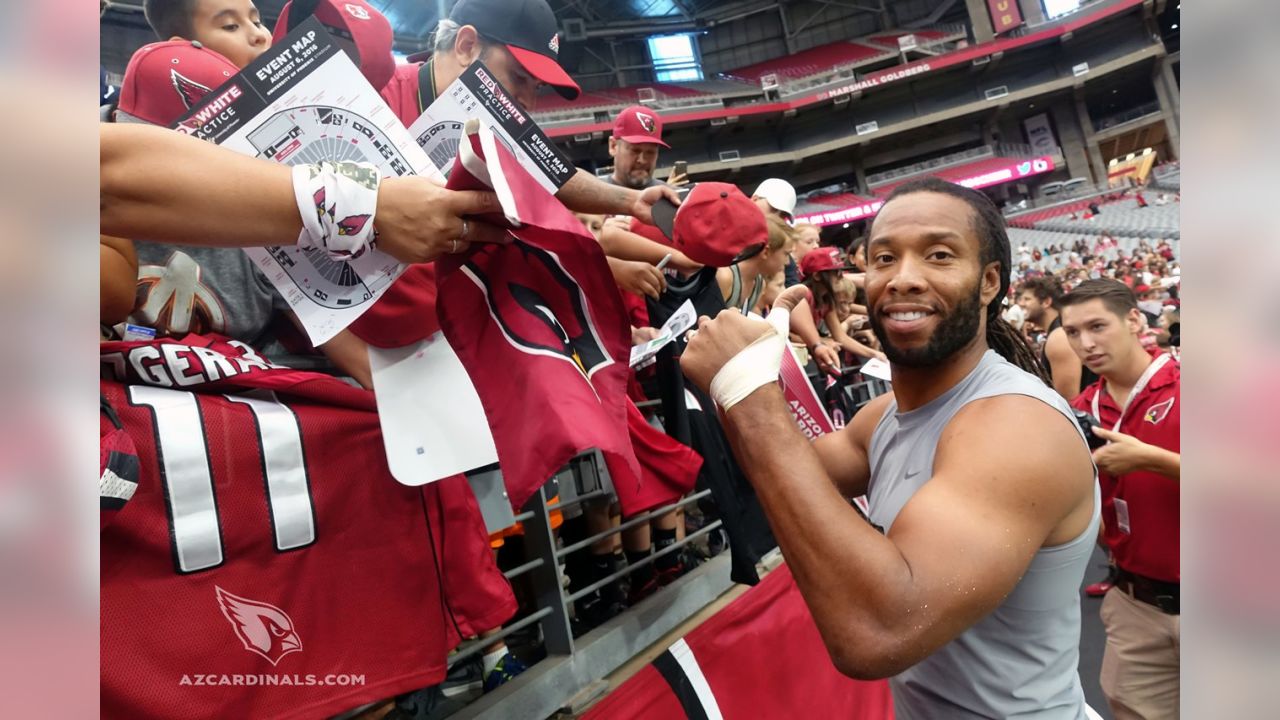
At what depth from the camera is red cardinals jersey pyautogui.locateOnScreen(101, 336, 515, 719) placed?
116 cm

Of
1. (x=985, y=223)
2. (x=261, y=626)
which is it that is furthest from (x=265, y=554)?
(x=985, y=223)

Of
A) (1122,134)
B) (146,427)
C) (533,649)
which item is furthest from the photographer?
(1122,134)

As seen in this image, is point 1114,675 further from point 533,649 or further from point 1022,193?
point 1022,193

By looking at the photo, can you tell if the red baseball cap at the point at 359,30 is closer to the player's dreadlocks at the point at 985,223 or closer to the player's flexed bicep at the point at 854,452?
the player's dreadlocks at the point at 985,223

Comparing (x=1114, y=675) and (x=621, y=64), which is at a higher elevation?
(x=621, y=64)

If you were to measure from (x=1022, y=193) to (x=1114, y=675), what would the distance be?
27.5 metres

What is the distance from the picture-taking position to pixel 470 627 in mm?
1543

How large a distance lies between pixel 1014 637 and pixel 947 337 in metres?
0.60

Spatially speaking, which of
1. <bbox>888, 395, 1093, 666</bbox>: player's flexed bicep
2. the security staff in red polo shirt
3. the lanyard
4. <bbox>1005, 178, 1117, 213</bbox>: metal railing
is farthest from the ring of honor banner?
<bbox>1005, 178, 1117, 213</bbox>: metal railing

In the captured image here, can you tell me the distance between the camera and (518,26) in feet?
→ 5.84

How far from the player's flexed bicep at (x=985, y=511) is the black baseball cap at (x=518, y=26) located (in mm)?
1255

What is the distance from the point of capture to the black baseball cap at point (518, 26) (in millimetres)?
1767

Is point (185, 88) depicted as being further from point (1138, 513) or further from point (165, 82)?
point (1138, 513)
